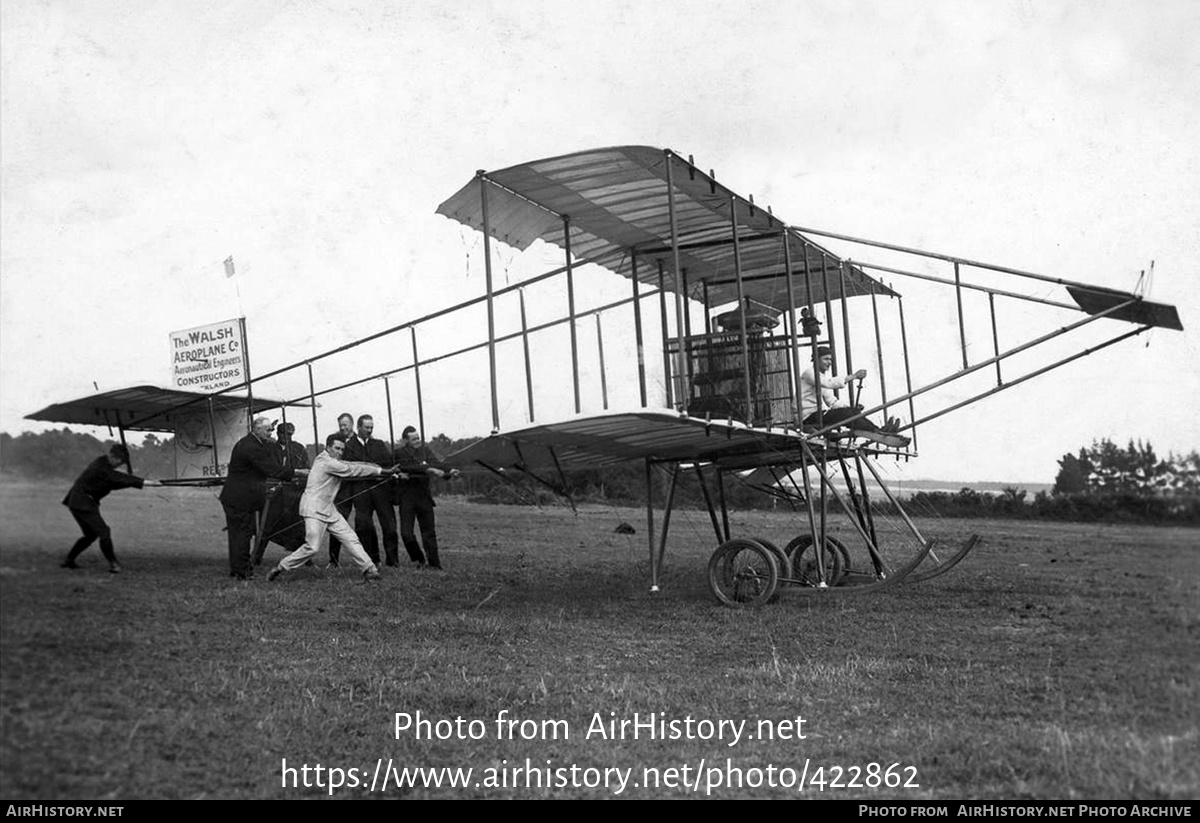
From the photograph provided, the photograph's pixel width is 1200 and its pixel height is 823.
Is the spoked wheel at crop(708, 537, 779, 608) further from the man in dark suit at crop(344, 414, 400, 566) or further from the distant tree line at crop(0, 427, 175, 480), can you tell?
the distant tree line at crop(0, 427, 175, 480)

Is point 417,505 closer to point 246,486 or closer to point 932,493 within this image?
point 246,486

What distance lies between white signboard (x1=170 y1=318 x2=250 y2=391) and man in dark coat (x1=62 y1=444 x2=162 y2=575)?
6933 millimetres

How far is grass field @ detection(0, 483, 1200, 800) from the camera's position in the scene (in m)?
5.12

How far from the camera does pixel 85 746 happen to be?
15.4ft

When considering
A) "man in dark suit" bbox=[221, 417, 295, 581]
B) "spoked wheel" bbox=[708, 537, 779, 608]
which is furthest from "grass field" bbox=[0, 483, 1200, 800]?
"man in dark suit" bbox=[221, 417, 295, 581]

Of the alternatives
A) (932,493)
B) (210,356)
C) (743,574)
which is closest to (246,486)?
(210,356)

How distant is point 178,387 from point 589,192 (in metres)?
6.93

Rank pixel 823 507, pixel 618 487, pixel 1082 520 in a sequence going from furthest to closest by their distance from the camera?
pixel 618 487 < pixel 1082 520 < pixel 823 507

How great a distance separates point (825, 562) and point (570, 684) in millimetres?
6312

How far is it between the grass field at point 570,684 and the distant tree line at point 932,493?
0.25 metres

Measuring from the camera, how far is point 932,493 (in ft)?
86.9

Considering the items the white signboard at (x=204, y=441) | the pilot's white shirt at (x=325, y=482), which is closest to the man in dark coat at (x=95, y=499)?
the pilot's white shirt at (x=325, y=482)
